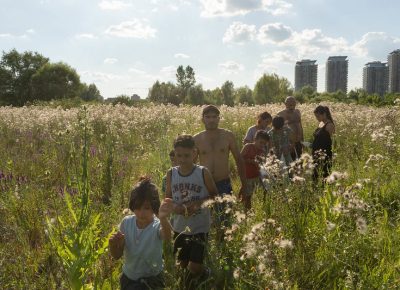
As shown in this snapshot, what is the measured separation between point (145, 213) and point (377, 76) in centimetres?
11073

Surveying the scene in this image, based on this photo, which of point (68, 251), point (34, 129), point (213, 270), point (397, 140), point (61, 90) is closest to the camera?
point (68, 251)

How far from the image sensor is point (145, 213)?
2969 mm

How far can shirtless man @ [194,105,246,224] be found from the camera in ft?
14.6

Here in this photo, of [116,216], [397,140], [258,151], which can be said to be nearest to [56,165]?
[116,216]

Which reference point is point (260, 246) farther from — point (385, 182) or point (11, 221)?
point (385, 182)

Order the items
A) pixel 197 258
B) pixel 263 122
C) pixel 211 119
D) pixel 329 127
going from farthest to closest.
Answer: pixel 329 127, pixel 263 122, pixel 211 119, pixel 197 258

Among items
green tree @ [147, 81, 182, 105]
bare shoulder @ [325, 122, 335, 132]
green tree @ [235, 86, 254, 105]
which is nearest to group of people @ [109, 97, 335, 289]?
bare shoulder @ [325, 122, 335, 132]

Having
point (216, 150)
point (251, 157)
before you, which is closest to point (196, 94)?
Result: point (251, 157)

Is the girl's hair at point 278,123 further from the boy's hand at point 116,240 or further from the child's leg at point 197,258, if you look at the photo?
the boy's hand at point 116,240

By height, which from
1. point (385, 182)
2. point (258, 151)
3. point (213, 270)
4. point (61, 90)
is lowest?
point (213, 270)

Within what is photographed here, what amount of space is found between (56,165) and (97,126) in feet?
15.6

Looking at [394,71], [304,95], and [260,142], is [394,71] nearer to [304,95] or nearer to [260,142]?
[304,95]

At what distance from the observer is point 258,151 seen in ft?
18.0

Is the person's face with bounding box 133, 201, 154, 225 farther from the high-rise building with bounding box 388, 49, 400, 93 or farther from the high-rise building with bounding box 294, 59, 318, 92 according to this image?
the high-rise building with bounding box 294, 59, 318, 92
